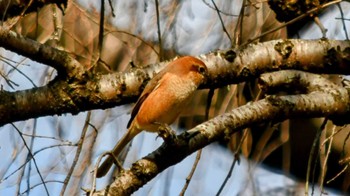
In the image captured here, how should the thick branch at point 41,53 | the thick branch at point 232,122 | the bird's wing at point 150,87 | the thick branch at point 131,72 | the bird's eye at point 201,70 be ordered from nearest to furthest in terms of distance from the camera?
the thick branch at point 232,122 < the thick branch at point 41,53 < the thick branch at point 131,72 < the bird's wing at point 150,87 < the bird's eye at point 201,70

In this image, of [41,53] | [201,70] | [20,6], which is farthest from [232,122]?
[20,6]

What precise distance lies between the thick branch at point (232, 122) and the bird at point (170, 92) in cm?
38

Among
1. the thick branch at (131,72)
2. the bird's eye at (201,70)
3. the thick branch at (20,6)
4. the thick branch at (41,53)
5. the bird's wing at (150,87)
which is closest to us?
the thick branch at (41,53)

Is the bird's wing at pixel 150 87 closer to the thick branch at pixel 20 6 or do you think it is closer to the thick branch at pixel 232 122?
the thick branch at pixel 232 122

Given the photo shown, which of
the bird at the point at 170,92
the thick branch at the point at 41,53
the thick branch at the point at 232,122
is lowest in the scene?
the thick branch at the point at 232,122

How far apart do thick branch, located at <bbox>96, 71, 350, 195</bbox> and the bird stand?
1.25 feet

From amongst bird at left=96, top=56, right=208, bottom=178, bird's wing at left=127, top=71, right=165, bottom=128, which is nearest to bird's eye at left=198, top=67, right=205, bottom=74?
bird at left=96, top=56, right=208, bottom=178

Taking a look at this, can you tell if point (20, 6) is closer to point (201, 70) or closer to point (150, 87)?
point (150, 87)

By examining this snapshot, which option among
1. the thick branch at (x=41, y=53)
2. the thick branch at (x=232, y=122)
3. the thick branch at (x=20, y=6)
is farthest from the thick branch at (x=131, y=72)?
the thick branch at (x=20, y=6)

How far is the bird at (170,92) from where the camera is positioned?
137 inches

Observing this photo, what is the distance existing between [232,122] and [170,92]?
19.6 inches

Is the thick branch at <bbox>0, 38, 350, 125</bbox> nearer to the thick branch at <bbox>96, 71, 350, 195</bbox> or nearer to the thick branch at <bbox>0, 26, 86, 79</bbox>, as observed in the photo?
the thick branch at <bbox>0, 26, 86, 79</bbox>

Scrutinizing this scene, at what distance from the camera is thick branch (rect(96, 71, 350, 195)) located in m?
2.83

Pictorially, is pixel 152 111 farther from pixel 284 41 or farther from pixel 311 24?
pixel 311 24
